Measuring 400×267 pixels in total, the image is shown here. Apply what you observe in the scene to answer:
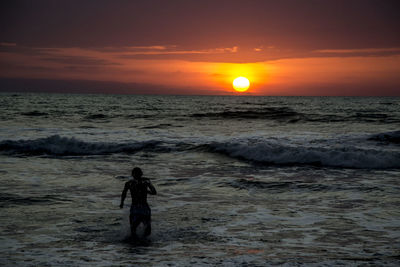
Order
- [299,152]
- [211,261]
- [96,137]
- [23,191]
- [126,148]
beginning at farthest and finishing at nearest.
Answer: [96,137], [126,148], [299,152], [23,191], [211,261]

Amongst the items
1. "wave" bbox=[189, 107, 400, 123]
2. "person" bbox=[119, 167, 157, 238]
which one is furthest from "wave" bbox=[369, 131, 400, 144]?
"person" bbox=[119, 167, 157, 238]

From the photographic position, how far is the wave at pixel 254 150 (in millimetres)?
18578

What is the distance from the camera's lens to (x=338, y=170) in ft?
56.0

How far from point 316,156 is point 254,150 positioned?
314 cm

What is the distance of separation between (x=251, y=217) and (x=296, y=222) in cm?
105

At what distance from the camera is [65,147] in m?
23.7

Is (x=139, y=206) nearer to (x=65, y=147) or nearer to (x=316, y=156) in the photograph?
(x=316, y=156)

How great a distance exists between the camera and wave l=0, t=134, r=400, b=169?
18578mm

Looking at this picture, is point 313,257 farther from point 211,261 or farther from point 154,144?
point 154,144

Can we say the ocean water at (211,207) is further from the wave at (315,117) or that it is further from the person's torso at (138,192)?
the wave at (315,117)

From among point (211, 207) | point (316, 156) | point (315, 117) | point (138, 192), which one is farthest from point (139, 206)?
point (315, 117)

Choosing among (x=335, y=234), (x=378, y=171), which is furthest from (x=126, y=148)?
(x=335, y=234)

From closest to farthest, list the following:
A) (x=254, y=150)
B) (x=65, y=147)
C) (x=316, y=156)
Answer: (x=316, y=156) < (x=254, y=150) < (x=65, y=147)

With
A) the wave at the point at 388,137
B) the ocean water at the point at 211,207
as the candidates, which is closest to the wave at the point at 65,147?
the ocean water at the point at 211,207
